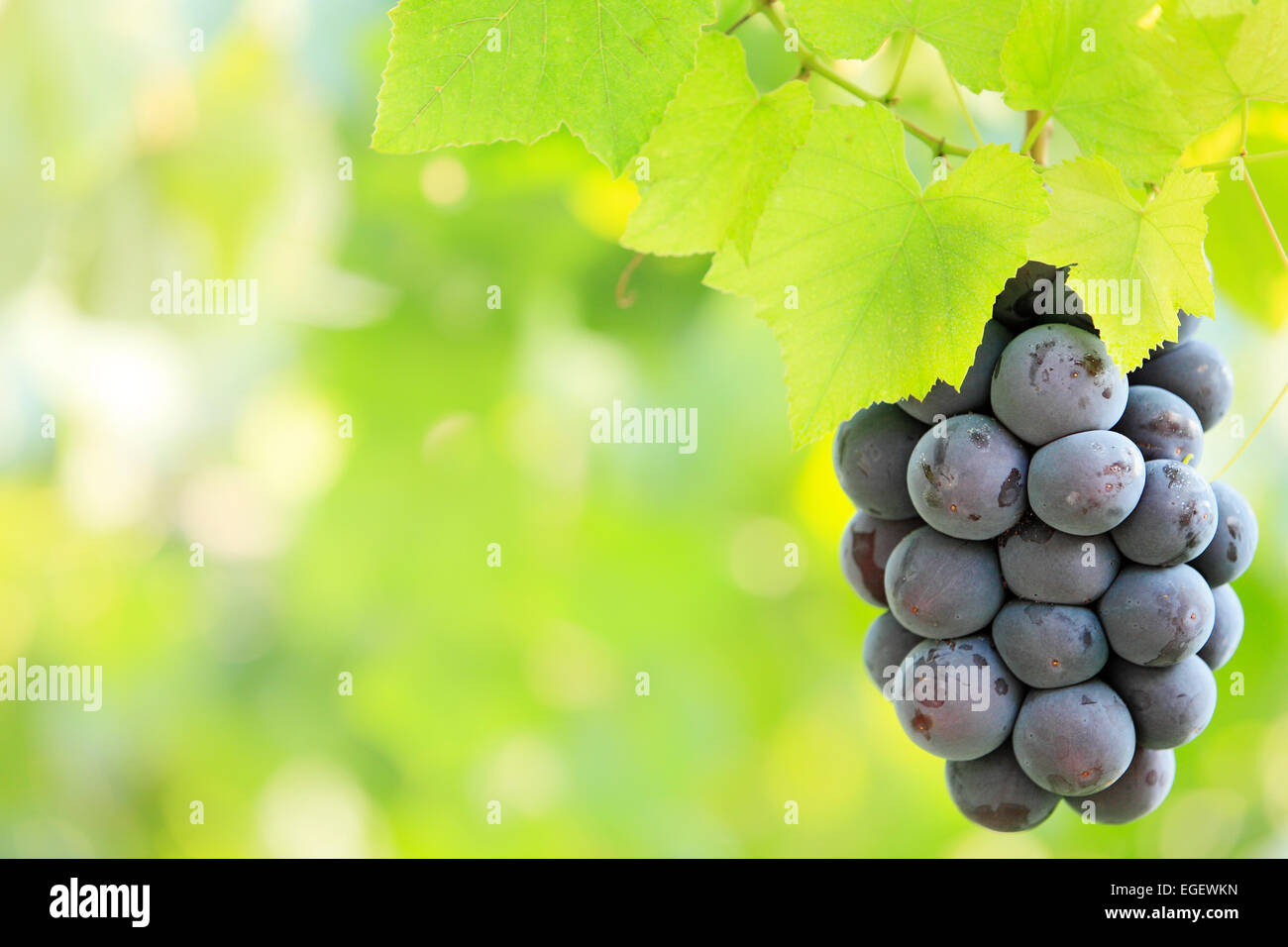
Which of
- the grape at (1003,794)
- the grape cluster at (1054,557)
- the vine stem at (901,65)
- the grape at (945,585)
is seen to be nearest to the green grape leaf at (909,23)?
the vine stem at (901,65)

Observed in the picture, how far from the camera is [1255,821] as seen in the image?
1.85m

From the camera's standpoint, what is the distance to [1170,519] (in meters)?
0.45

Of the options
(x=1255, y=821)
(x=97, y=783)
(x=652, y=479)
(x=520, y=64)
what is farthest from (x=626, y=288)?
(x=97, y=783)

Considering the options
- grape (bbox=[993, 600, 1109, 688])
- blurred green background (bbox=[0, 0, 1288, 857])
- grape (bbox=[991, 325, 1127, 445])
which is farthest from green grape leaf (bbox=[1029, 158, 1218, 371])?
blurred green background (bbox=[0, 0, 1288, 857])

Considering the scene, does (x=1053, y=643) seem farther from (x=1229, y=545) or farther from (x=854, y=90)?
(x=854, y=90)

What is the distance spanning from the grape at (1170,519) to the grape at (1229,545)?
0.03m

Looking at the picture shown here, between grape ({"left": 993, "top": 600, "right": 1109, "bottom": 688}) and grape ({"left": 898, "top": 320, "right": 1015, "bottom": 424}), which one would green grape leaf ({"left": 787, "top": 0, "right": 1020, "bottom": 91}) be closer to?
grape ({"left": 898, "top": 320, "right": 1015, "bottom": 424})

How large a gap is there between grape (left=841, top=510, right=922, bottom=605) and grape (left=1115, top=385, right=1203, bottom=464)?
0.11m

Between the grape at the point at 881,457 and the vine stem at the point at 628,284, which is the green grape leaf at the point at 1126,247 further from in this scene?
the vine stem at the point at 628,284

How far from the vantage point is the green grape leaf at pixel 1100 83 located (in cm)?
45

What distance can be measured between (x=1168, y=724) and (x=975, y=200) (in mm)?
268

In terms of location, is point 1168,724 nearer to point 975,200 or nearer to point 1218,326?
point 975,200

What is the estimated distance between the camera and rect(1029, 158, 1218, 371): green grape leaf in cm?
43

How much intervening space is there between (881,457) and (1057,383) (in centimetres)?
9
